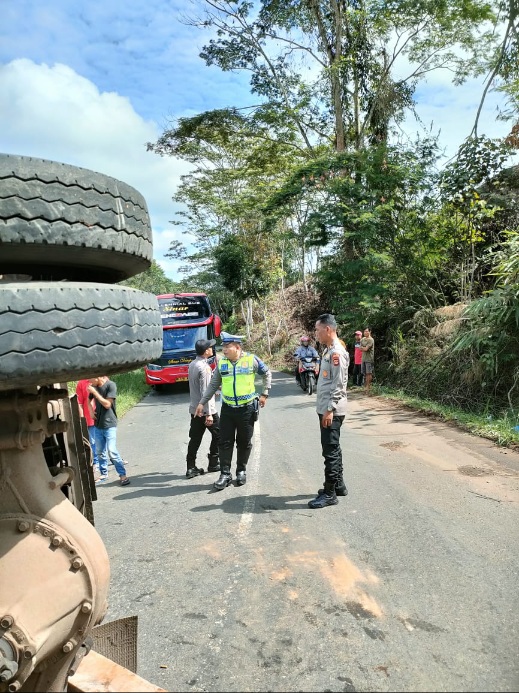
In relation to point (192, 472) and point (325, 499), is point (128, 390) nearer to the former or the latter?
point (192, 472)

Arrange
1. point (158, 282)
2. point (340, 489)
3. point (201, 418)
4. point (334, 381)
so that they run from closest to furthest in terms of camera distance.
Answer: point (334, 381) < point (340, 489) < point (201, 418) < point (158, 282)

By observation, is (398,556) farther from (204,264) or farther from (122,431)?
(204,264)

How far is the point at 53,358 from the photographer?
1.45 metres

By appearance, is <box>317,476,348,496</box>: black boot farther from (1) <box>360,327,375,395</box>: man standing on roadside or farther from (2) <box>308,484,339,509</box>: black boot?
(1) <box>360,327,375,395</box>: man standing on roadside

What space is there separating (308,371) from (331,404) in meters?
8.68

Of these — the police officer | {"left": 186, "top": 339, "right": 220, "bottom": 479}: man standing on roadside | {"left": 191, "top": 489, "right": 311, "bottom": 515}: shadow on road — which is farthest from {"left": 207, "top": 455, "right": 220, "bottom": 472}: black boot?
the police officer

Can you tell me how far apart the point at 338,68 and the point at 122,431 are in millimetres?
12500

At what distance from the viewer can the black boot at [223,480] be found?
544cm

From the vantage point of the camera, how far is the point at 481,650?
2.43 meters

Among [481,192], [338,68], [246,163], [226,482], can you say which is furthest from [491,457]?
[246,163]

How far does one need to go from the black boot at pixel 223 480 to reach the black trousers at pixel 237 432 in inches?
1.2

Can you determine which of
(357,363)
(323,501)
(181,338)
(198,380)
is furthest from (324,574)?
(181,338)

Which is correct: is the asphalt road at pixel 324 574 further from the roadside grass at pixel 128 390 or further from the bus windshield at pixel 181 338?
the bus windshield at pixel 181 338

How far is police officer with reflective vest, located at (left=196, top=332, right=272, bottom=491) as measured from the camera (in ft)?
18.2
